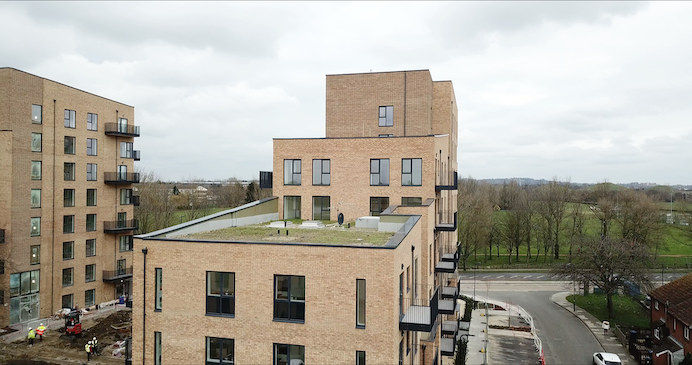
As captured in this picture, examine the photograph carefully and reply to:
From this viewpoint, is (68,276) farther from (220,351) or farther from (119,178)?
(220,351)

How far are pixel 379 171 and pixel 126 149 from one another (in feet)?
105

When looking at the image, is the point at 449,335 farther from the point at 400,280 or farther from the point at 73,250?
the point at 73,250

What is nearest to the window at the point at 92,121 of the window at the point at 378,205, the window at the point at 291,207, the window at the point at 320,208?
the window at the point at 291,207

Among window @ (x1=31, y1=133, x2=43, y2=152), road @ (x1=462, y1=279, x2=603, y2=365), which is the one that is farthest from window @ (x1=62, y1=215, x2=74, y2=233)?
road @ (x1=462, y1=279, x2=603, y2=365)

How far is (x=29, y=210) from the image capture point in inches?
1537

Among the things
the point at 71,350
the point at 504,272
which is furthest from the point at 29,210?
the point at 504,272

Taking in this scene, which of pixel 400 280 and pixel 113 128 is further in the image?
pixel 113 128

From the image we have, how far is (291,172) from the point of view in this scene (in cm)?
3344

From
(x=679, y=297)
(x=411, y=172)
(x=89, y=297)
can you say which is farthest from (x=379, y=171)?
(x=89, y=297)

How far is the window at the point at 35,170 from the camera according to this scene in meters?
39.5

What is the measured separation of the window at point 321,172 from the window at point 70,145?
25767 mm

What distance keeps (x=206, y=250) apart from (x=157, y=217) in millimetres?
58270

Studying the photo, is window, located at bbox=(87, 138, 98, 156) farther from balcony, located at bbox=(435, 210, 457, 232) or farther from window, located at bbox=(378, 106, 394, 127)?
balcony, located at bbox=(435, 210, 457, 232)

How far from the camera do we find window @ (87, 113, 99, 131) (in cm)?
4512
